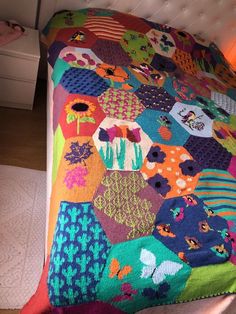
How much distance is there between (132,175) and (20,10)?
68.6 inches

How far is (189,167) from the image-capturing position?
1.50 metres

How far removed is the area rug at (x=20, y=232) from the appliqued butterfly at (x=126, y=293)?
62cm

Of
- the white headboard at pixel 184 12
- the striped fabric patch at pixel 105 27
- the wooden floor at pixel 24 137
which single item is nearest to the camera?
the wooden floor at pixel 24 137

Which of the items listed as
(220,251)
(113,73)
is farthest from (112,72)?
(220,251)

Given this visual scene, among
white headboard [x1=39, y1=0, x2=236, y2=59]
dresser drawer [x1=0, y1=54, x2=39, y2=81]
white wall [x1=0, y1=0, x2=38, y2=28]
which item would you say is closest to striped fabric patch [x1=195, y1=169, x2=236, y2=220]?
dresser drawer [x1=0, y1=54, x2=39, y2=81]

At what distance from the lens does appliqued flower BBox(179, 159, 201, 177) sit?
1469 millimetres

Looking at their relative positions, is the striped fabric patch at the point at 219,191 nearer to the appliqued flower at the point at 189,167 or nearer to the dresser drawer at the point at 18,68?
the appliqued flower at the point at 189,167

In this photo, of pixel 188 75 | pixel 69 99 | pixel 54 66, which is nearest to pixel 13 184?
pixel 69 99

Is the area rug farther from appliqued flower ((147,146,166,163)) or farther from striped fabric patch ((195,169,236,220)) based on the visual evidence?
striped fabric patch ((195,169,236,220))

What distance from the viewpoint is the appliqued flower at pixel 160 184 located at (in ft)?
A: 4.39

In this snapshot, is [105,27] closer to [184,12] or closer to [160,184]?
[184,12]

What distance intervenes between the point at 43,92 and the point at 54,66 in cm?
71

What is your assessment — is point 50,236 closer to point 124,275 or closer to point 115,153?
point 124,275

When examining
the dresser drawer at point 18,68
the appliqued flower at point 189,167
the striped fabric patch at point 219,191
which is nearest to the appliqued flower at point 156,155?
the appliqued flower at point 189,167
